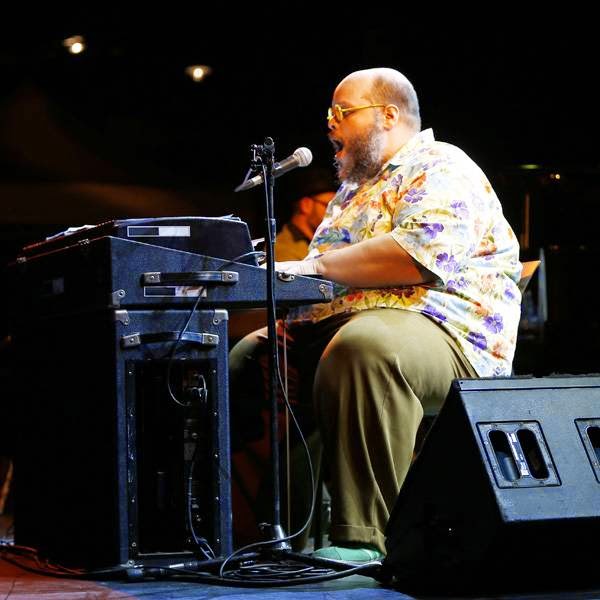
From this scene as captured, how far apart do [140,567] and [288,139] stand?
14.9 ft

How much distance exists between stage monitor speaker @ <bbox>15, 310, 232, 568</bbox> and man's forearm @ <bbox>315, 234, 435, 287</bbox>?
1.42 feet

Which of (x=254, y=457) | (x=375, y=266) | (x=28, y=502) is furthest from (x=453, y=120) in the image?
(x=28, y=502)

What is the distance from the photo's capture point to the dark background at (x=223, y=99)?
630cm

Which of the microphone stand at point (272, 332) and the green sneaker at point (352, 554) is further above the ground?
the microphone stand at point (272, 332)

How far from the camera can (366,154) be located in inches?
135

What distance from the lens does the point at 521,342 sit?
509cm

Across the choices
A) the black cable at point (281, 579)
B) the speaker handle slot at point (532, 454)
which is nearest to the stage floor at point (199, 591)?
the black cable at point (281, 579)

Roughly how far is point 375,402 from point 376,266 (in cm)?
40

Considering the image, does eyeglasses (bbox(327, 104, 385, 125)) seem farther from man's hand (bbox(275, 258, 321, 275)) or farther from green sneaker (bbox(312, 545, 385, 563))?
green sneaker (bbox(312, 545, 385, 563))

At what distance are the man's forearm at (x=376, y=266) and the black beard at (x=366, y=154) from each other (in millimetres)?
463

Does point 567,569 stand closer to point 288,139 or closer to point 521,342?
point 521,342

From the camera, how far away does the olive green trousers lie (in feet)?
9.18

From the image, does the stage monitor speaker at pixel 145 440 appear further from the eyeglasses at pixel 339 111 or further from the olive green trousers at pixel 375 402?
the eyeglasses at pixel 339 111

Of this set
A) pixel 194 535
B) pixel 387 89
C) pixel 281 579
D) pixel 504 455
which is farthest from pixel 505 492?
pixel 387 89
